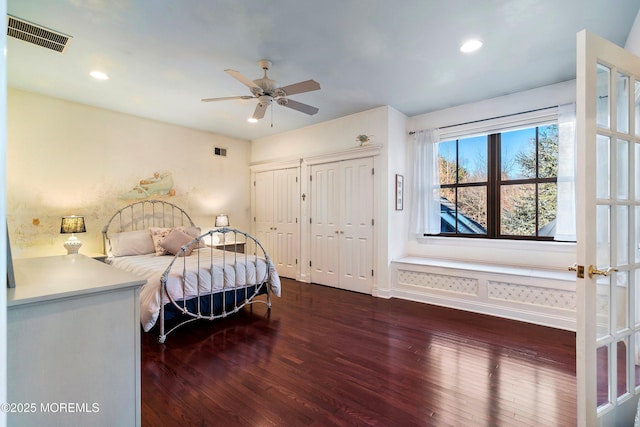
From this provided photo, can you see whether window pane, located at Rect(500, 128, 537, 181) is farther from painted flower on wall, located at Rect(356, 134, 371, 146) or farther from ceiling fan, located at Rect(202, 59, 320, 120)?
ceiling fan, located at Rect(202, 59, 320, 120)

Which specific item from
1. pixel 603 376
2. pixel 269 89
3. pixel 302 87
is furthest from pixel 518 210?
pixel 269 89

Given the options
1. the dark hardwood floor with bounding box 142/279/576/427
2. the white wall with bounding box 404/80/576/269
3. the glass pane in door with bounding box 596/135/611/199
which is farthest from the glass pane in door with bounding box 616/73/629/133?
the white wall with bounding box 404/80/576/269

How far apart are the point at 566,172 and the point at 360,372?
10.4ft

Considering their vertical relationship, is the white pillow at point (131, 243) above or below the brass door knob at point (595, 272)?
below

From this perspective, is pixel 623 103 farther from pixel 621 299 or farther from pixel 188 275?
pixel 188 275

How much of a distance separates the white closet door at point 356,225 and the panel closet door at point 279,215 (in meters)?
1.01

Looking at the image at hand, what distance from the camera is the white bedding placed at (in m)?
2.63

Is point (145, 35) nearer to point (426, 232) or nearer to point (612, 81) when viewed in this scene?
point (612, 81)

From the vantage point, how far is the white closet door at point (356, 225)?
4.29 m

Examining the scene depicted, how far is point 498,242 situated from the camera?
3.84 meters

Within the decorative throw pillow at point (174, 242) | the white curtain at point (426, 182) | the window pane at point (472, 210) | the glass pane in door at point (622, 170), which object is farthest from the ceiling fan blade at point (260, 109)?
the window pane at point (472, 210)

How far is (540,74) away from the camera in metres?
3.14

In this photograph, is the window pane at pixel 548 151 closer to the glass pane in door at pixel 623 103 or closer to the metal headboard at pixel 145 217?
the glass pane in door at pixel 623 103

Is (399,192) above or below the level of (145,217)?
above
